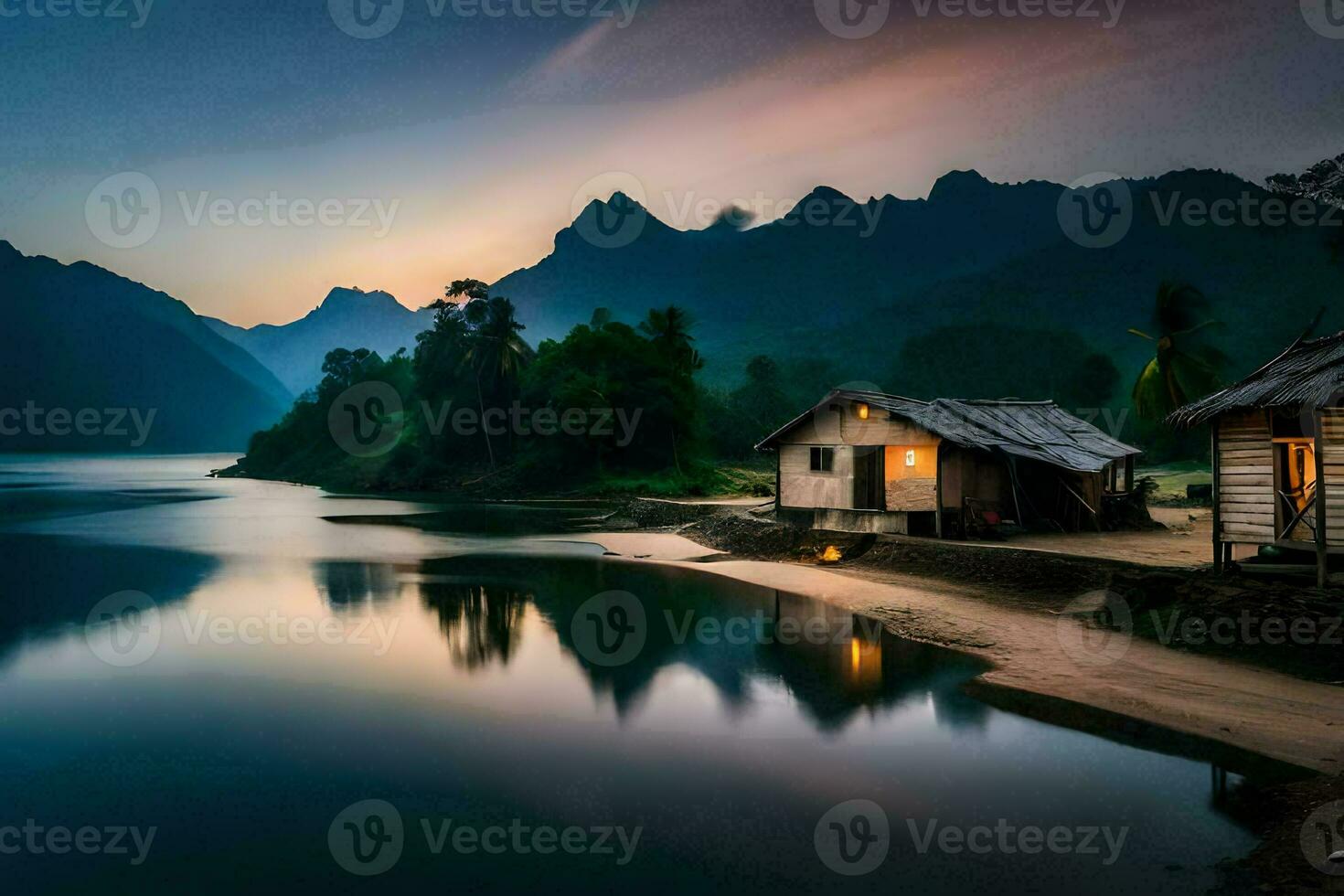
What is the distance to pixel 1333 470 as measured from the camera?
1504cm

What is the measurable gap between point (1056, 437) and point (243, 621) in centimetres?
2552

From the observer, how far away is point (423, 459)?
80.4 metres

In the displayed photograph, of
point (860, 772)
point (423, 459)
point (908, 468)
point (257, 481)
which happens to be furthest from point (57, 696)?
point (257, 481)

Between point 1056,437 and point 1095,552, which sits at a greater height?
point 1056,437

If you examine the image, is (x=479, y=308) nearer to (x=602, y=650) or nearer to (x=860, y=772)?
(x=602, y=650)

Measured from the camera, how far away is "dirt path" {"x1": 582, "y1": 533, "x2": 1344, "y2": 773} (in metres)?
11.0

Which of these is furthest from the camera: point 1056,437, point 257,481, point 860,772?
point 257,481
